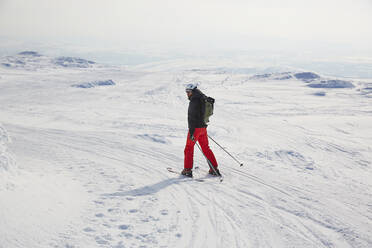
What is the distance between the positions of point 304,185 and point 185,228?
3240 millimetres

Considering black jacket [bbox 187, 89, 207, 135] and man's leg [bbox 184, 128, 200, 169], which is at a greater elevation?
black jacket [bbox 187, 89, 207, 135]

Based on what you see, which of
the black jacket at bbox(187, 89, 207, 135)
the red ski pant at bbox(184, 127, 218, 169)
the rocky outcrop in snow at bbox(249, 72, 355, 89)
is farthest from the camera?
the rocky outcrop in snow at bbox(249, 72, 355, 89)

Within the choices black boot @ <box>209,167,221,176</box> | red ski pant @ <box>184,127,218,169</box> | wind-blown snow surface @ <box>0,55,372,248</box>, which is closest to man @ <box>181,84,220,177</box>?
red ski pant @ <box>184,127,218,169</box>

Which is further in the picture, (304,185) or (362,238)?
(304,185)

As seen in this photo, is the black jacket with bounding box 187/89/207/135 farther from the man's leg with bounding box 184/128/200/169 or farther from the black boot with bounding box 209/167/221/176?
→ the black boot with bounding box 209/167/221/176

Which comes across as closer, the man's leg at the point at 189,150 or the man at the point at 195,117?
the man at the point at 195,117

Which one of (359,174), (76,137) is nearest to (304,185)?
(359,174)

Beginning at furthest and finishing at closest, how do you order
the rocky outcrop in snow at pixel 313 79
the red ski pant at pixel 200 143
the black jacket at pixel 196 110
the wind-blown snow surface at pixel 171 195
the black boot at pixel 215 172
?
the rocky outcrop in snow at pixel 313 79
the black boot at pixel 215 172
the red ski pant at pixel 200 143
the black jacket at pixel 196 110
the wind-blown snow surface at pixel 171 195

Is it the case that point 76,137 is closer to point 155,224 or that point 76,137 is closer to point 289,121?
point 155,224

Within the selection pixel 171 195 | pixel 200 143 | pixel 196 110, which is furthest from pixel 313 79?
pixel 171 195

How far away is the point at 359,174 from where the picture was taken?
743 cm

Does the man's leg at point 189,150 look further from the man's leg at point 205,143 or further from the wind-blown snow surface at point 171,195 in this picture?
the wind-blown snow surface at point 171,195

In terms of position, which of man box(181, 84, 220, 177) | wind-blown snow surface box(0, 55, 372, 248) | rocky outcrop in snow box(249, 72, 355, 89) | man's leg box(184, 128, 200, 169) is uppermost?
rocky outcrop in snow box(249, 72, 355, 89)

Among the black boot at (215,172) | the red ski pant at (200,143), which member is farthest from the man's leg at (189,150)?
the black boot at (215,172)
